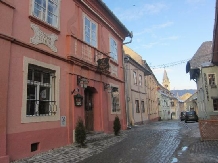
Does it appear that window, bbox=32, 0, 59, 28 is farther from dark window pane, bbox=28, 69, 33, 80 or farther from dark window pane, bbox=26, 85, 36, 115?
dark window pane, bbox=26, 85, 36, 115

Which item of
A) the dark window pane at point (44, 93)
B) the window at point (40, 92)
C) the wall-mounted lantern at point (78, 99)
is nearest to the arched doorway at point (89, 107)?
the wall-mounted lantern at point (78, 99)

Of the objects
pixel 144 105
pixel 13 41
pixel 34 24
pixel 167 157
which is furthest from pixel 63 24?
pixel 144 105

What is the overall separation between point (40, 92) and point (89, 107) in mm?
4104

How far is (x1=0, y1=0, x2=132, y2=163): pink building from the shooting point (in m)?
7.03

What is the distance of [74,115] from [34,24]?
416 cm

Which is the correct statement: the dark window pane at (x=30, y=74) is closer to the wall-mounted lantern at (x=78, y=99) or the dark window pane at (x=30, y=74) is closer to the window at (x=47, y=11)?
the window at (x=47, y=11)

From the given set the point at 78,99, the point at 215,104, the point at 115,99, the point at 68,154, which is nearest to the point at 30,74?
the point at 78,99

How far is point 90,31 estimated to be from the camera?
40.6 feet

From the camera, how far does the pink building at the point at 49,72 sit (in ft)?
23.1

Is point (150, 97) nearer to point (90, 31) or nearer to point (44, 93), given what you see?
point (90, 31)

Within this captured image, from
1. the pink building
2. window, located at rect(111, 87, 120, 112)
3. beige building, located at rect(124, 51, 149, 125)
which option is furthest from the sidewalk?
beige building, located at rect(124, 51, 149, 125)

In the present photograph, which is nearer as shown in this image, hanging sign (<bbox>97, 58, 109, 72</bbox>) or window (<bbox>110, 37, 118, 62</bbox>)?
hanging sign (<bbox>97, 58, 109, 72</bbox>)

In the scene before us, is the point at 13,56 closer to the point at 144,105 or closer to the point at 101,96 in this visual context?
the point at 101,96

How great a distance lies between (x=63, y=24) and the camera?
1007cm
